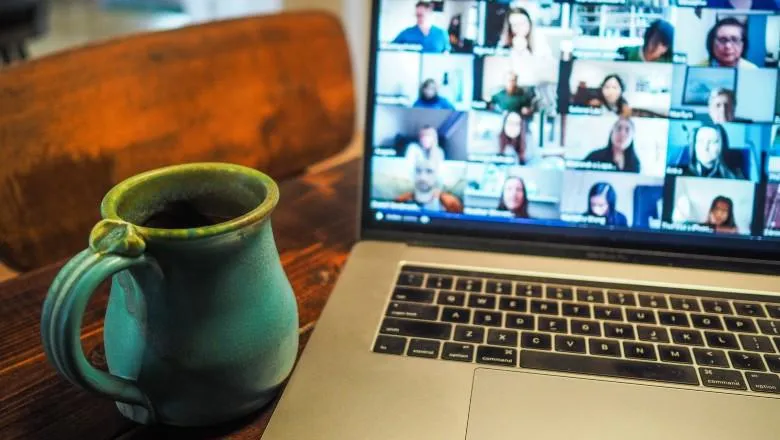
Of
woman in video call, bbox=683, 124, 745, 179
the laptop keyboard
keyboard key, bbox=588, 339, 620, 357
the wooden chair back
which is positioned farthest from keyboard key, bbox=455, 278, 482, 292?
the wooden chair back

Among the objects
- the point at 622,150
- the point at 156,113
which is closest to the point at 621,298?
the point at 622,150

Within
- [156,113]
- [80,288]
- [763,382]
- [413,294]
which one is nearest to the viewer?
[80,288]

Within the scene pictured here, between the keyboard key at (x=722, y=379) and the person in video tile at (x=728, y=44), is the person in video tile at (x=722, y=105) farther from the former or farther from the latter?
the keyboard key at (x=722, y=379)

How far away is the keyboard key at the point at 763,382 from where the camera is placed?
18.5 inches

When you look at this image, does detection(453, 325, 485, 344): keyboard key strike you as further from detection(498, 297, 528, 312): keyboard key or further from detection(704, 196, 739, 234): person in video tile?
detection(704, 196, 739, 234): person in video tile

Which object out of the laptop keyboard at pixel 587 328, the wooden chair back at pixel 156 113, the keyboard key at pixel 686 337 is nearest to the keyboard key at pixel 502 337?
the laptop keyboard at pixel 587 328

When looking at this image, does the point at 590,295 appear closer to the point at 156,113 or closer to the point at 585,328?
the point at 585,328

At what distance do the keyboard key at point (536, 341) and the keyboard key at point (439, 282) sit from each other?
83 mm

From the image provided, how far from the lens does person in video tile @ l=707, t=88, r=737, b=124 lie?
0.60 metres

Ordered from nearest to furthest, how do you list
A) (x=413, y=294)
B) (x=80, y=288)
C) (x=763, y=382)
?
1. (x=80, y=288)
2. (x=763, y=382)
3. (x=413, y=294)

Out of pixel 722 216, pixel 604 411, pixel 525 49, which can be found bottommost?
pixel 604 411

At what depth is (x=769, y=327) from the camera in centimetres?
54

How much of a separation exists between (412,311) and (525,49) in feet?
0.79

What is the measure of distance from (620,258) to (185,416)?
14.6 inches
